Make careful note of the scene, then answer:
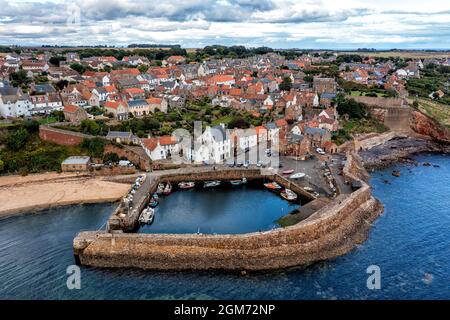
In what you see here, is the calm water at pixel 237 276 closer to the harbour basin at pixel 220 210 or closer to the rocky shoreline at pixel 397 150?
the harbour basin at pixel 220 210

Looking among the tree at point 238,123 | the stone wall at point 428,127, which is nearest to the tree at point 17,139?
the tree at point 238,123

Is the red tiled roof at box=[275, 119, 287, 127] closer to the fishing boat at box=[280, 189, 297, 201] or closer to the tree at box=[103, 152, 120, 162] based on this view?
the fishing boat at box=[280, 189, 297, 201]

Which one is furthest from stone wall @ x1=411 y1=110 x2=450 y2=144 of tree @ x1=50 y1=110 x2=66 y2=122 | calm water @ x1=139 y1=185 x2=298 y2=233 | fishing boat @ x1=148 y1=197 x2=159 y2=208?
tree @ x1=50 y1=110 x2=66 y2=122

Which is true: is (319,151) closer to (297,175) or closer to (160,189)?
(297,175)

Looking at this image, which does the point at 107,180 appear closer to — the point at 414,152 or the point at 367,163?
the point at 367,163

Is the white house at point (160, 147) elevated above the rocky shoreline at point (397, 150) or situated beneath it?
elevated above

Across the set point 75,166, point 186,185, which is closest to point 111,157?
point 75,166
